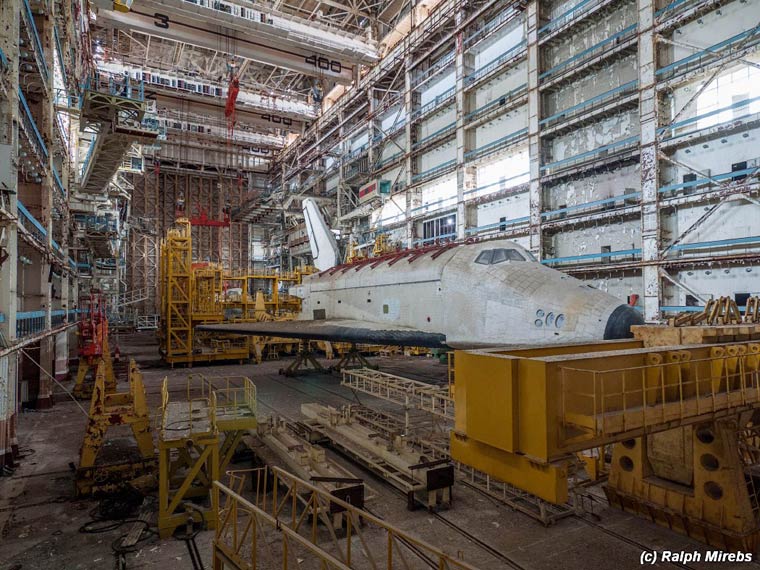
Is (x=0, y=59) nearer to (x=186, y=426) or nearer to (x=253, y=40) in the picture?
(x=186, y=426)

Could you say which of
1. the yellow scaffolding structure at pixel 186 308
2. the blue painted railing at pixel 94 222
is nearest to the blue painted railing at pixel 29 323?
the yellow scaffolding structure at pixel 186 308

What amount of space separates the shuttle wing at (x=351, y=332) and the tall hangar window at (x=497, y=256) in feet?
6.18

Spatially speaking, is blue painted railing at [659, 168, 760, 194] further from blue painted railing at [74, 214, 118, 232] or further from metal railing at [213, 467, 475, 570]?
blue painted railing at [74, 214, 118, 232]

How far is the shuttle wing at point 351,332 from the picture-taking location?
395 inches

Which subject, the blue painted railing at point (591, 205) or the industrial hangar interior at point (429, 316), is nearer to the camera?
the industrial hangar interior at point (429, 316)

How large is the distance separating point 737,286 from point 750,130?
427 centimetres

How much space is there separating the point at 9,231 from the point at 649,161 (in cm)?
1690

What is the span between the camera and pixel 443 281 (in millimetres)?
9805

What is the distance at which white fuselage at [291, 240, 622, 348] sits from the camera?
24.7 ft

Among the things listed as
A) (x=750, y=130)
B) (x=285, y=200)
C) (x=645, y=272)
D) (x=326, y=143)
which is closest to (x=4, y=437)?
(x=645, y=272)

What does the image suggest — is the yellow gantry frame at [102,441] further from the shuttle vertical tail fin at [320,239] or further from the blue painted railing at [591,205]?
the blue painted railing at [591,205]

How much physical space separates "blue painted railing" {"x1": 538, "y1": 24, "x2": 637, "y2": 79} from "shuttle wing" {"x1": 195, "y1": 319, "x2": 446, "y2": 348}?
41.8 ft

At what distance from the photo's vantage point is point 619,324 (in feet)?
23.0

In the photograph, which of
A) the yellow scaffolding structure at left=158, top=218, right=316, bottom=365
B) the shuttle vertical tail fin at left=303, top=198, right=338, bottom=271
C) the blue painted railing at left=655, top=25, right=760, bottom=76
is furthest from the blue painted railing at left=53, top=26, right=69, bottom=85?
the blue painted railing at left=655, top=25, right=760, bottom=76
